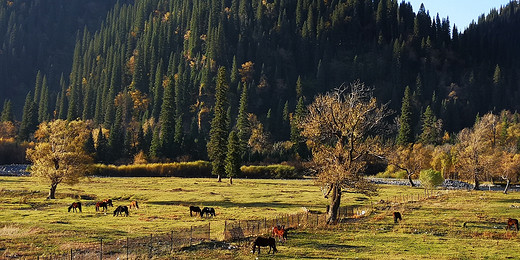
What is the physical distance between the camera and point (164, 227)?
163 ft

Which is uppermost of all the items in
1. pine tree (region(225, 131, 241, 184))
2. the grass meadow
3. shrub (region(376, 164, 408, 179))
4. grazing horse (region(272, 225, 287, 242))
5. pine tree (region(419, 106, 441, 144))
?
pine tree (region(419, 106, 441, 144))

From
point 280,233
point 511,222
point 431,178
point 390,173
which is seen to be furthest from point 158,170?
point 511,222

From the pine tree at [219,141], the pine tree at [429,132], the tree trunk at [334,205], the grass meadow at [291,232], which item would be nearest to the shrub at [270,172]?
the pine tree at [219,141]

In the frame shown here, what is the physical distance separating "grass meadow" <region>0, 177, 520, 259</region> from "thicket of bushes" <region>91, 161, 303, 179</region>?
66.6 metres

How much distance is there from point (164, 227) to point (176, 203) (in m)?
25.1

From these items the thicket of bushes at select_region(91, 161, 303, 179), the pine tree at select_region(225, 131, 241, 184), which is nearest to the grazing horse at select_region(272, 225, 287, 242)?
the pine tree at select_region(225, 131, 241, 184)

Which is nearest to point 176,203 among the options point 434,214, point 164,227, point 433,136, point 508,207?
point 164,227

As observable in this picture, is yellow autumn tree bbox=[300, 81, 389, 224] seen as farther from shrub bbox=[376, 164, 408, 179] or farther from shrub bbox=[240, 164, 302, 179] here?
shrub bbox=[376, 164, 408, 179]

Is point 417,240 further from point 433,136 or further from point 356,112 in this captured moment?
point 433,136

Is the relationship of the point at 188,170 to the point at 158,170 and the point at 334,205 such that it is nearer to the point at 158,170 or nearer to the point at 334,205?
the point at 158,170

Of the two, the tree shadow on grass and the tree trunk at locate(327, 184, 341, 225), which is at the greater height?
the tree trunk at locate(327, 184, 341, 225)

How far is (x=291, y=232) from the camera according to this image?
147 ft

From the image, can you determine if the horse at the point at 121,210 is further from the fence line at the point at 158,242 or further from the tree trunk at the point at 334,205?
the tree trunk at the point at 334,205

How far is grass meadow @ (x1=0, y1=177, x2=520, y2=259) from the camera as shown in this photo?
117 ft
